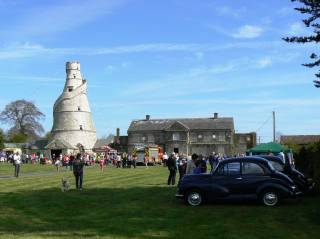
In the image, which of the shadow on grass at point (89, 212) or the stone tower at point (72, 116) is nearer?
the shadow on grass at point (89, 212)

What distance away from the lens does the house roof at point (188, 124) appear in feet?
376

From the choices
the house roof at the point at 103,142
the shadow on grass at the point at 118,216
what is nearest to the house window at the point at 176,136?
the house roof at the point at 103,142

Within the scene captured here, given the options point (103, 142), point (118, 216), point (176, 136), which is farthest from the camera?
point (103, 142)

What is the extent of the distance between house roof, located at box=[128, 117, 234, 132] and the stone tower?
1020 centimetres

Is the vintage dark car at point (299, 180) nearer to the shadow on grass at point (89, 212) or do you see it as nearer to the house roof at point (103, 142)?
the shadow on grass at point (89, 212)

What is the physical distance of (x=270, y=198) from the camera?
18328mm

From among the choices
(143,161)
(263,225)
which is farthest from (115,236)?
(143,161)

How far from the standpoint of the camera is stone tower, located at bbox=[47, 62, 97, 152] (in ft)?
370

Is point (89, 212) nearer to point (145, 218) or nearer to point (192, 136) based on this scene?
point (145, 218)

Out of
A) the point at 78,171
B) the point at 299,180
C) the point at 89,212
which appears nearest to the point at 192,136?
the point at 78,171

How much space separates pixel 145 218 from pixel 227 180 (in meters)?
3.74

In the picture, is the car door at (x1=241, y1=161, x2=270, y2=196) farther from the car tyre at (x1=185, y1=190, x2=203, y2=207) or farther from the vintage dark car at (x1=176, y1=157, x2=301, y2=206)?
the car tyre at (x1=185, y1=190, x2=203, y2=207)

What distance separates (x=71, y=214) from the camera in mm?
17125

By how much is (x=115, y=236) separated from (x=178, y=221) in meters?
2.90
